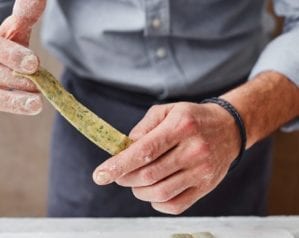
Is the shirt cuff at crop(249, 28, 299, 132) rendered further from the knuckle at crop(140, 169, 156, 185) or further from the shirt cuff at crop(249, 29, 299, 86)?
the knuckle at crop(140, 169, 156, 185)

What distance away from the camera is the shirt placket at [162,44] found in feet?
2.61

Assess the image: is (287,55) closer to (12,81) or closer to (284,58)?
(284,58)

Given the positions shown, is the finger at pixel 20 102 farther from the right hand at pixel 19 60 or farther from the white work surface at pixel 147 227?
the white work surface at pixel 147 227

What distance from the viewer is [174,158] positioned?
605mm

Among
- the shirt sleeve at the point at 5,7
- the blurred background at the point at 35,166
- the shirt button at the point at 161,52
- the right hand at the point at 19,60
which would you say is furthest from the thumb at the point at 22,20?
the blurred background at the point at 35,166

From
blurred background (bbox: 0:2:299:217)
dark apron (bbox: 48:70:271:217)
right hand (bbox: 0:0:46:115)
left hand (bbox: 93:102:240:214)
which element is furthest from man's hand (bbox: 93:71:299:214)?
blurred background (bbox: 0:2:299:217)

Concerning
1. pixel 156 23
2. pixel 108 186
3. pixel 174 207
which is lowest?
pixel 108 186

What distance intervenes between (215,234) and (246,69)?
31 centimetres

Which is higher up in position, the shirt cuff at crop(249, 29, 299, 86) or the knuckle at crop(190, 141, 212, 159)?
the shirt cuff at crop(249, 29, 299, 86)

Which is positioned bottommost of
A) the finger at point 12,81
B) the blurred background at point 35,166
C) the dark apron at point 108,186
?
the blurred background at point 35,166

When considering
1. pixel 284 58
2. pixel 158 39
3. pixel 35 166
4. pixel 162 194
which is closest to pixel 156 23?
pixel 158 39

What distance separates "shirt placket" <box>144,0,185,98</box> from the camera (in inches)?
31.3

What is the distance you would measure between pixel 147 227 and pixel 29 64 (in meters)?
0.25

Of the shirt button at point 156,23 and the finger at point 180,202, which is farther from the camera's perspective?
the shirt button at point 156,23
